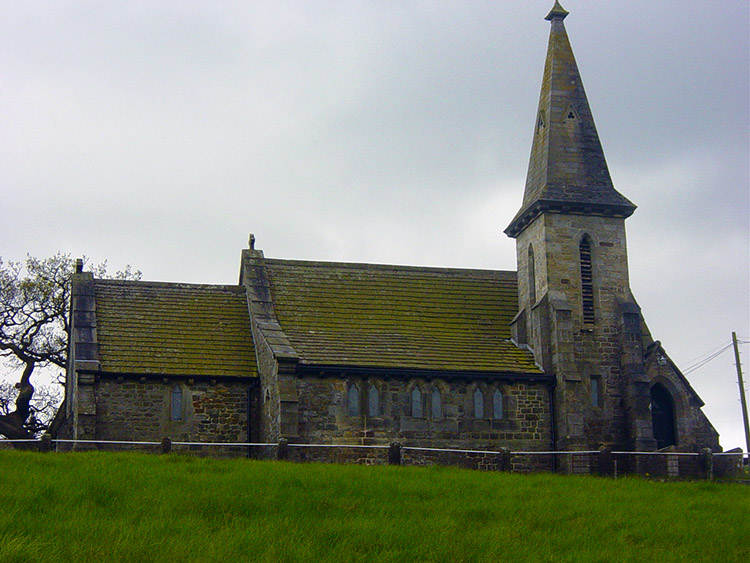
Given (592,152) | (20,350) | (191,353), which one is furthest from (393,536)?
(20,350)

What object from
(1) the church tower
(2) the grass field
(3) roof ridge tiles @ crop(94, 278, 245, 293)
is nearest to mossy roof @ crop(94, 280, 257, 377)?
(3) roof ridge tiles @ crop(94, 278, 245, 293)

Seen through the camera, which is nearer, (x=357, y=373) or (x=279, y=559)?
(x=279, y=559)

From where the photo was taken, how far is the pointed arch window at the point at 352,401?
30078 millimetres

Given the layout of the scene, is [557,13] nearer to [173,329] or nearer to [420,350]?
[420,350]

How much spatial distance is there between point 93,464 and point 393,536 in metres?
7.54

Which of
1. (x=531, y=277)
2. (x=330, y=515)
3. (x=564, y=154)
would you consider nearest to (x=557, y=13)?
(x=564, y=154)

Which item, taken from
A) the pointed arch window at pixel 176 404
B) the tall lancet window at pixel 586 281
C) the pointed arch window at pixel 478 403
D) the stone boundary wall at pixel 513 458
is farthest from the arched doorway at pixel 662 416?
the pointed arch window at pixel 176 404

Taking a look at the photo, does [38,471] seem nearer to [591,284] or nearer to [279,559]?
[279,559]

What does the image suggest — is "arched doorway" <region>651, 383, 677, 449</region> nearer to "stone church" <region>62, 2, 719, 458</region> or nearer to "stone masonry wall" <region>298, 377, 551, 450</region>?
"stone church" <region>62, 2, 719, 458</region>

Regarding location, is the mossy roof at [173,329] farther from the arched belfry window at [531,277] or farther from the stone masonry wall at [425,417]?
the arched belfry window at [531,277]

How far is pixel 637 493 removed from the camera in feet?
72.6

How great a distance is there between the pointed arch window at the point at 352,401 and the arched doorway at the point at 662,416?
9730 millimetres

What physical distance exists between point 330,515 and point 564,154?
1994 cm

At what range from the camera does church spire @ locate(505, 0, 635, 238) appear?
3341cm
